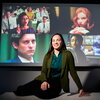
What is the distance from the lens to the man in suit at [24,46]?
343cm

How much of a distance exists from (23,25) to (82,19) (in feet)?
2.91

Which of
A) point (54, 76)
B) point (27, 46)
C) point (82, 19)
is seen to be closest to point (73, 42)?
point (82, 19)

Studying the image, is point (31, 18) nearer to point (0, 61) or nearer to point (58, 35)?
point (58, 35)

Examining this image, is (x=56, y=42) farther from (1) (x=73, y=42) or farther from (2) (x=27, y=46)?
(2) (x=27, y=46)

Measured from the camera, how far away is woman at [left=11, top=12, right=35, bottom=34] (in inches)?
138

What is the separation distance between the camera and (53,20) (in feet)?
11.5

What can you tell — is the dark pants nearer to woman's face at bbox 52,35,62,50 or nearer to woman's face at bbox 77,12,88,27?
woman's face at bbox 52,35,62,50

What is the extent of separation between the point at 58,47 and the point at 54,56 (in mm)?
144

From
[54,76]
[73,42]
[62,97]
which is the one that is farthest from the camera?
[73,42]

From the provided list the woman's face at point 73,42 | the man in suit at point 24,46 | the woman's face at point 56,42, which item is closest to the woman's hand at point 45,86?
the man in suit at point 24,46

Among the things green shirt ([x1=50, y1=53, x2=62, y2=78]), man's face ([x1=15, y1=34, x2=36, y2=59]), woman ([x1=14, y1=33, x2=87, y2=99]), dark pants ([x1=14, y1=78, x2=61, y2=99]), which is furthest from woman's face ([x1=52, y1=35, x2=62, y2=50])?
dark pants ([x1=14, y1=78, x2=61, y2=99])

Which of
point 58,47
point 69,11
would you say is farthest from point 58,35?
point 69,11

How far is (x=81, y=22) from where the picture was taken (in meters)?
3.54

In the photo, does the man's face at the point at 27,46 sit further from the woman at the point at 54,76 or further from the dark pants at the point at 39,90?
the dark pants at the point at 39,90
